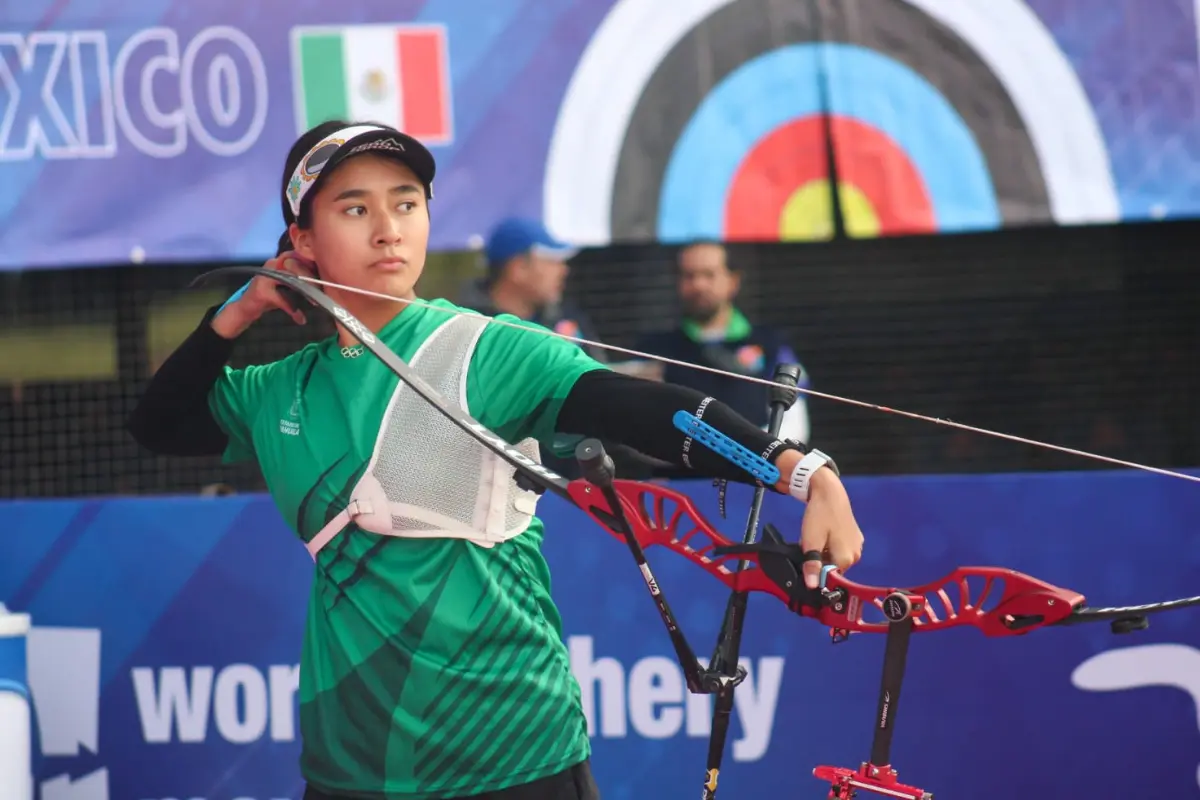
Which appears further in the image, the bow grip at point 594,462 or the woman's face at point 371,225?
the woman's face at point 371,225

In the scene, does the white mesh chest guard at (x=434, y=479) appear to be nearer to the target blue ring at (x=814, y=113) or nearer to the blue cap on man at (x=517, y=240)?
the blue cap on man at (x=517, y=240)

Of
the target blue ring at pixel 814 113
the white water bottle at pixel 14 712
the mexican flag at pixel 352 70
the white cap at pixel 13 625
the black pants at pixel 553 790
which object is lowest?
the black pants at pixel 553 790

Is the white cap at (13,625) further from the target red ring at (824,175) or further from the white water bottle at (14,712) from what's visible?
the target red ring at (824,175)

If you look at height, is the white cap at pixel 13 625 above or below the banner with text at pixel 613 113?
below

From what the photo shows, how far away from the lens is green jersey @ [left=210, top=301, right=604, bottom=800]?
93.4 inches

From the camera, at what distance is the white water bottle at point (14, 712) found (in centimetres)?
364

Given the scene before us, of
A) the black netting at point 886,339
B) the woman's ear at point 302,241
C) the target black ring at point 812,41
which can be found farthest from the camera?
the black netting at point 886,339

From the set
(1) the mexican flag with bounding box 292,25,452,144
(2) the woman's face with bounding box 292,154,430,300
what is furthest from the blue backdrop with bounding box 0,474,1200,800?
(2) the woman's face with bounding box 292,154,430,300

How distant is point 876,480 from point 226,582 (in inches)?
68.3

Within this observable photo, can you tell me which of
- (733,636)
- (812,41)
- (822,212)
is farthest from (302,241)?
(812,41)

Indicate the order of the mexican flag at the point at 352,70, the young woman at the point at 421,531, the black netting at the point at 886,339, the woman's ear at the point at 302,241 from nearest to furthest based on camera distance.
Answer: the young woman at the point at 421,531
the woman's ear at the point at 302,241
the mexican flag at the point at 352,70
the black netting at the point at 886,339

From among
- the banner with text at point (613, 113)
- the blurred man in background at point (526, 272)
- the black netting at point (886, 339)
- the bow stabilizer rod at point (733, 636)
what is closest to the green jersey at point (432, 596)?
the bow stabilizer rod at point (733, 636)

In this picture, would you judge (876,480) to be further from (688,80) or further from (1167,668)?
(688,80)

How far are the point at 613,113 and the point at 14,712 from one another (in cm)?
255
